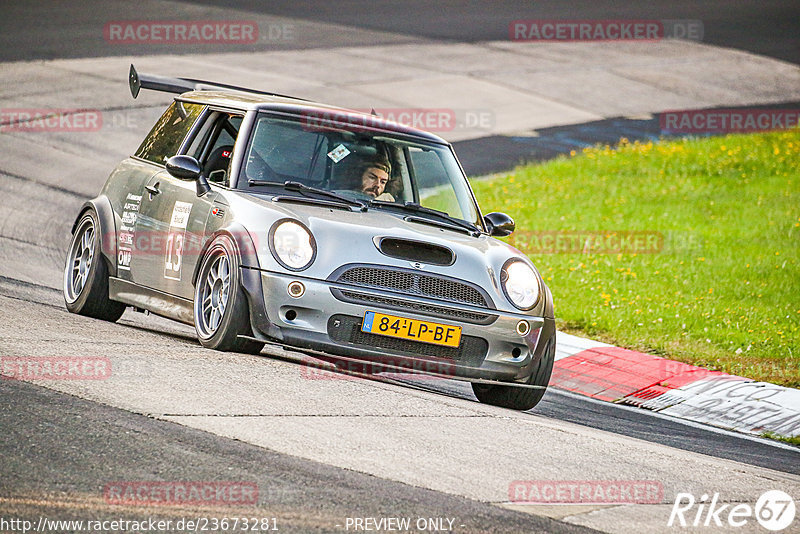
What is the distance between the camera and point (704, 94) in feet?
92.5

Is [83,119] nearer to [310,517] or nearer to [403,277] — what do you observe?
[403,277]

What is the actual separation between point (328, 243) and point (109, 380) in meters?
1.59

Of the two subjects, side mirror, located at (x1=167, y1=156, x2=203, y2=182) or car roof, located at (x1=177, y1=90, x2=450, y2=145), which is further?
car roof, located at (x1=177, y1=90, x2=450, y2=145)

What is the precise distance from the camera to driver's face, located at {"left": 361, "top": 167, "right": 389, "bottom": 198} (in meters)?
8.23

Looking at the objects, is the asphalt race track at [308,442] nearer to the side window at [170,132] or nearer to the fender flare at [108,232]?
the fender flare at [108,232]

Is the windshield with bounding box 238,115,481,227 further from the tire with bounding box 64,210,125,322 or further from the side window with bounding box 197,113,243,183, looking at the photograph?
the tire with bounding box 64,210,125,322

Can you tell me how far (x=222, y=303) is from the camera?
752 centimetres

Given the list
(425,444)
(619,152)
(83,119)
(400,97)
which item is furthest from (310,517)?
(400,97)

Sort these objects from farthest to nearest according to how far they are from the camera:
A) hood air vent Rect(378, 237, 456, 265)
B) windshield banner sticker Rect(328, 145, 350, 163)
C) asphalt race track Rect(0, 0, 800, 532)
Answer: windshield banner sticker Rect(328, 145, 350, 163), hood air vent Rect(378, 237, 456, 265), asphalt race track Rect(0, 0, 800, 532)

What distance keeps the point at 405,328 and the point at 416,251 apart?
53 centimetres

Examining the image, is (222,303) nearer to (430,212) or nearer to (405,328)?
(405,328)

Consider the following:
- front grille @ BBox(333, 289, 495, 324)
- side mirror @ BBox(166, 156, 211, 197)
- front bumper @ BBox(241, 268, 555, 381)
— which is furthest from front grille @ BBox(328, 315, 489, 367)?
side mirror @ BBox(166, 156, 211, 197)

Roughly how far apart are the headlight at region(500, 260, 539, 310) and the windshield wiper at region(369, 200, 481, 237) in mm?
478

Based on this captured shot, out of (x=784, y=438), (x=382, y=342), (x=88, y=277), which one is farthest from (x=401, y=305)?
(x=784, y=438)
